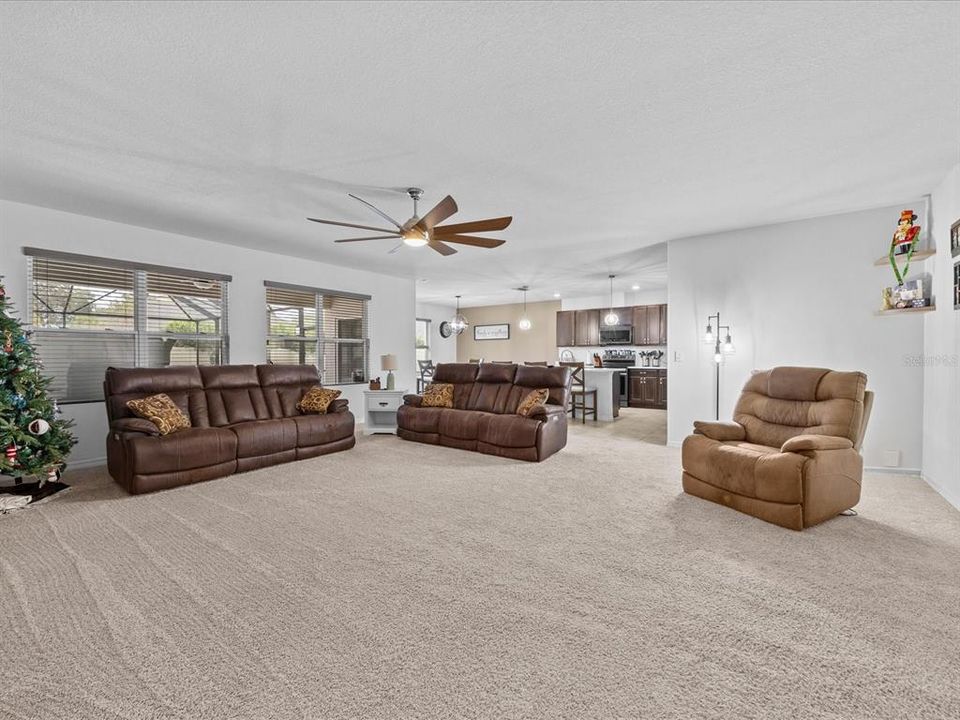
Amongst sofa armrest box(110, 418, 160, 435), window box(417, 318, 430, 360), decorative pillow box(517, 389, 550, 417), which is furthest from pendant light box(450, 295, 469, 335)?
sofa armrest box(110, 418, 160, 435)

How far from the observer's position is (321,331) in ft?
23.1

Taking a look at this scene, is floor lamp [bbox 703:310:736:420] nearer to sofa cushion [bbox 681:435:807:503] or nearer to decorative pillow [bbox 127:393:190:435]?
sofa cushion [bbox 681:435:807:503]

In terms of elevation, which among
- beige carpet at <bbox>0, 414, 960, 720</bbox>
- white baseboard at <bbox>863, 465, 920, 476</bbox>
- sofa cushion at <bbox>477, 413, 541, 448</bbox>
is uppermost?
sofa cushion at <bbox>477, 413, 541, 448</bbox>

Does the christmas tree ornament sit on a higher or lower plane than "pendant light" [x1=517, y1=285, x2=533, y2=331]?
lower

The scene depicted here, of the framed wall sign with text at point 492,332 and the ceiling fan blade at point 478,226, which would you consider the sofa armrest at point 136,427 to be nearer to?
the ceiling fan blade at point 478,226

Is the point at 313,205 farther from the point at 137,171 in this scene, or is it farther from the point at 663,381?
the point at 663,381

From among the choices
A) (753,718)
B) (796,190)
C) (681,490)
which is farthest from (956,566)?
(796,190)

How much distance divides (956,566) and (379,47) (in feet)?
12.3

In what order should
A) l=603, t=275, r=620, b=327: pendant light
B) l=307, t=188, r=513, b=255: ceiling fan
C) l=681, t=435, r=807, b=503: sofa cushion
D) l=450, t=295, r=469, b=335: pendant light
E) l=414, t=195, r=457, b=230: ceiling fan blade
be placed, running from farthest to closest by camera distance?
l=450, t=295, r=469, b=335: pendant light
l=603, t=275, r=620, b=327: pendant light
l=307, t=188, r=513, b=255: ceiling fan
l=414, t=195, r=457, b=230: ceiling fan blade
l=681, t=435, r=807, b=503: sofa cushion

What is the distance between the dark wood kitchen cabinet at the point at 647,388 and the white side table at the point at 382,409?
17.5ft

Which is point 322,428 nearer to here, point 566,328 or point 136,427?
point 136,427

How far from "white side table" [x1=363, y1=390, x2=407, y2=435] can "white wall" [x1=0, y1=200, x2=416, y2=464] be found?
34.5 inches

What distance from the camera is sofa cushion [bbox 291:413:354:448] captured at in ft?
15.9

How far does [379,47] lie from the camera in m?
2.12
